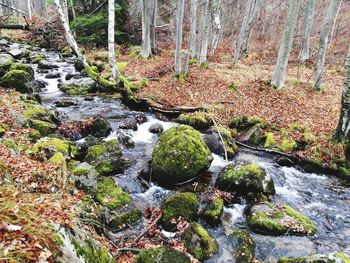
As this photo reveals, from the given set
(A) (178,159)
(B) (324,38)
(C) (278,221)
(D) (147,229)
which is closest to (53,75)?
(A) (178,159)

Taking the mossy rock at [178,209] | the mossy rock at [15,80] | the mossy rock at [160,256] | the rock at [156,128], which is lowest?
the mossy rock at [178,209]

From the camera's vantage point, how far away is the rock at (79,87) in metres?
16.2

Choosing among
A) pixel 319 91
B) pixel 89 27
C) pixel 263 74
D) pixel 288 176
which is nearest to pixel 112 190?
pixel 288 176

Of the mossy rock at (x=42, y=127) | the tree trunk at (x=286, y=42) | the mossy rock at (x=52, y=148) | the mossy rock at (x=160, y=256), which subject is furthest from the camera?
the tree trunk at (x=286, y=42)

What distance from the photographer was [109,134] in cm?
1144

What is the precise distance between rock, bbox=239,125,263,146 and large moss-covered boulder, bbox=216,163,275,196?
10.7 ft

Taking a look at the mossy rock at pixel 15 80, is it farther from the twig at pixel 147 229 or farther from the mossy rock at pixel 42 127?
the twig at pixel 147 229

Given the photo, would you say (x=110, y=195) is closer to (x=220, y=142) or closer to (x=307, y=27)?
(x=220, y=142)

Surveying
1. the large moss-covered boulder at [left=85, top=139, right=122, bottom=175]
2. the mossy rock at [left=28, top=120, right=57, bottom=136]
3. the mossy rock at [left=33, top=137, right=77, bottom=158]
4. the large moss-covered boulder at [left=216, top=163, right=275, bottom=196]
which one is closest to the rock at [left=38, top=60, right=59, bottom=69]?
the mossy rock at [left=28, top=120, right=57, bottom=136]

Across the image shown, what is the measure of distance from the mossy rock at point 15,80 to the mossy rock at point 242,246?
1281cm

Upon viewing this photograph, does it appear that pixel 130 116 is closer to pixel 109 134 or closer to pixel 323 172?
pixel 109 134

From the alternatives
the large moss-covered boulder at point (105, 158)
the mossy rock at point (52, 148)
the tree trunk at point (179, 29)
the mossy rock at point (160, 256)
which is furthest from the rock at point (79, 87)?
the mossy rock at point (160, 256)

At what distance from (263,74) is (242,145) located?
31.9ft

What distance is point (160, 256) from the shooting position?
16.0ft
